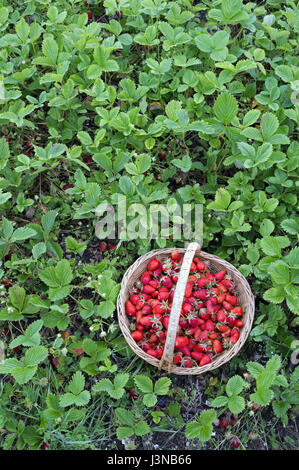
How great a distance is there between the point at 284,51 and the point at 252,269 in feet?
5.15

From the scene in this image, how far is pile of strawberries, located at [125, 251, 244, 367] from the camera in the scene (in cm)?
Result: 219

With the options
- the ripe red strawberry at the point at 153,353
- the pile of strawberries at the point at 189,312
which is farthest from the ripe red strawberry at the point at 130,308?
the ripe red strawberry at the point at 153,353

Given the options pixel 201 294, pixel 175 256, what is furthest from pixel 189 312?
pixel 175 256

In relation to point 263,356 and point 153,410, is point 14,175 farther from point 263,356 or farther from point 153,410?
point 263,356

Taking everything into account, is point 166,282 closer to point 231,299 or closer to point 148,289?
point 148,289

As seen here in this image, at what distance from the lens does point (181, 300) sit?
6.40 feet

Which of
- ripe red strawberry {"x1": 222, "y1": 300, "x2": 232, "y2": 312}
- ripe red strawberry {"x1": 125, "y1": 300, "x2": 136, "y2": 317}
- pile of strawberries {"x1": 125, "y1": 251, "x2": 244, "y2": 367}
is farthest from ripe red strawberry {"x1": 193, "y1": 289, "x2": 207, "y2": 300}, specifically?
ripe red strawberry {"x1": 125, "y1": 300, "x2": 136, "y2": 317}

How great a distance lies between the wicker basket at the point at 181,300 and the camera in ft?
6.48

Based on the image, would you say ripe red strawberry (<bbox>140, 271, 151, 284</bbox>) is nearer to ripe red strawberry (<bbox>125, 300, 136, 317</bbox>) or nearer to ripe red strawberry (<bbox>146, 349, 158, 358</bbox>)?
ripe red strawberry (<bbox>125, 300, 136, 317</bbox>)

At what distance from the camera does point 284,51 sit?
2.96m
